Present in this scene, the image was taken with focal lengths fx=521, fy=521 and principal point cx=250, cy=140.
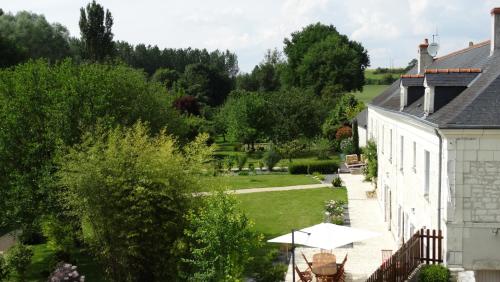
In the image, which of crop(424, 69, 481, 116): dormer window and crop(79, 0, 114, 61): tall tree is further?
crop(79, 0, 114, 61): tall tree

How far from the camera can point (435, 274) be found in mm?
13555

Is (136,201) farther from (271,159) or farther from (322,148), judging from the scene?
(322,148)

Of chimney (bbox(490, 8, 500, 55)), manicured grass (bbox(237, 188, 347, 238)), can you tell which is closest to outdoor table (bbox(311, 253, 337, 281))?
chimney (bbox(490, 8, 500, 55))

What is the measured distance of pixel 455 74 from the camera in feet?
50.5

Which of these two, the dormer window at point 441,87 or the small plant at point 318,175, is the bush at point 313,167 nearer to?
the small plant at point 318,175

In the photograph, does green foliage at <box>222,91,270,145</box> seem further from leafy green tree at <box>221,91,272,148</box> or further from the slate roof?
the slate roof

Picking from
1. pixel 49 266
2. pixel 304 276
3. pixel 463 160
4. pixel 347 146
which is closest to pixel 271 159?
pixel 347 146

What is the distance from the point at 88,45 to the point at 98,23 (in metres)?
2.47

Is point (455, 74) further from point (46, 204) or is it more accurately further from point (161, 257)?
point (46, 204)

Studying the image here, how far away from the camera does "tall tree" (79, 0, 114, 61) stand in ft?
172

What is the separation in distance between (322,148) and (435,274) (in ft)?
124

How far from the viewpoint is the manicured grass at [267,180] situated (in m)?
39.9

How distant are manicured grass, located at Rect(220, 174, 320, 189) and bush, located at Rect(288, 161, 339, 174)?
114cm

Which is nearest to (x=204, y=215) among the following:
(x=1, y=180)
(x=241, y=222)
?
(x=241, y=222)
